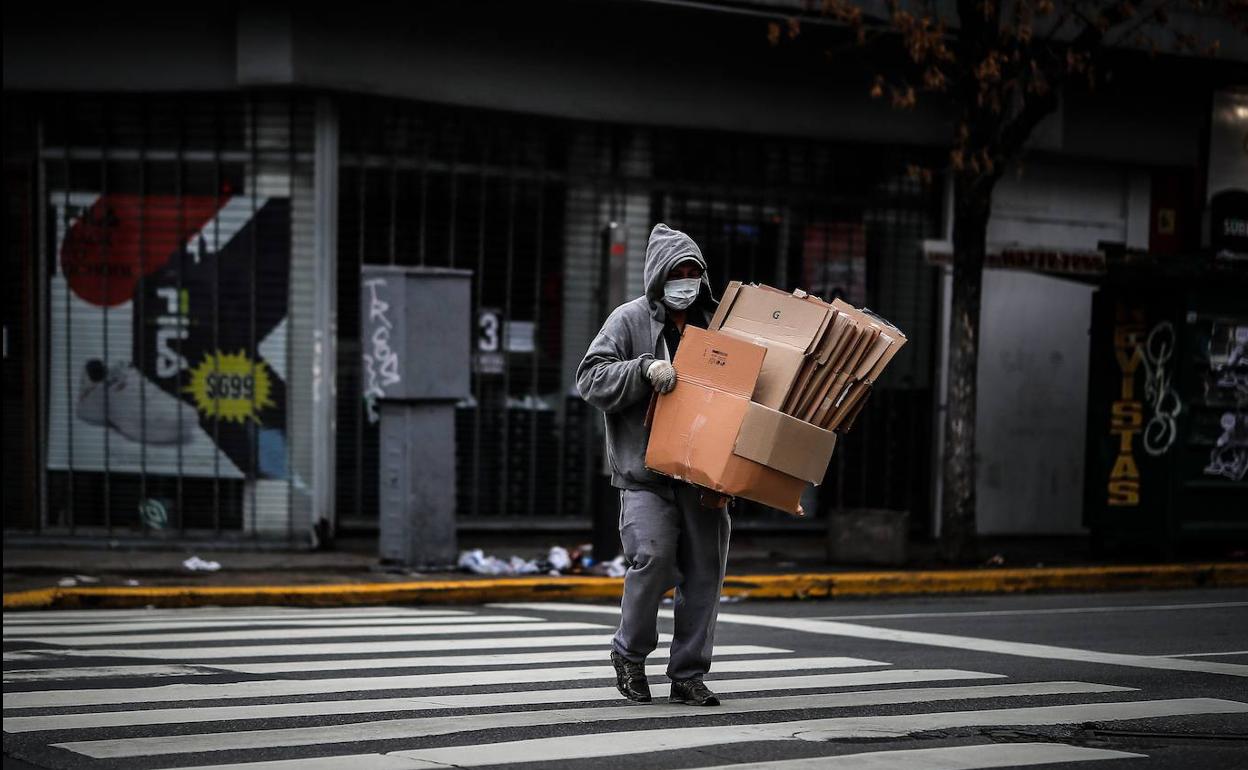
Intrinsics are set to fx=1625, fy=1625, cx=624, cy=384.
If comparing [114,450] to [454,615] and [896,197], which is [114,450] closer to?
[454,615]

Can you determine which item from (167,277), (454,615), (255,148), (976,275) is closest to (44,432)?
(167,277)

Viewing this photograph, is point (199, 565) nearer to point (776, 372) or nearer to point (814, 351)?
point (776, 372)

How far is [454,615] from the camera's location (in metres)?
11.4

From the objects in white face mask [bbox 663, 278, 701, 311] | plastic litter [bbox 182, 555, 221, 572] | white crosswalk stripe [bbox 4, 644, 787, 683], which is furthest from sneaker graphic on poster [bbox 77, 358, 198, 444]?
white face mask [bbox 663, 278, 701, 311]

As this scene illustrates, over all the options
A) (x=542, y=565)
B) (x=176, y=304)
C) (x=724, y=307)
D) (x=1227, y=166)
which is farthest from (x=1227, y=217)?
(x=724, y=307)

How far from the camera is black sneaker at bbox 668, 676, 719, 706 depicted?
266 inches

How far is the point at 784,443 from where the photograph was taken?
655 centimetres

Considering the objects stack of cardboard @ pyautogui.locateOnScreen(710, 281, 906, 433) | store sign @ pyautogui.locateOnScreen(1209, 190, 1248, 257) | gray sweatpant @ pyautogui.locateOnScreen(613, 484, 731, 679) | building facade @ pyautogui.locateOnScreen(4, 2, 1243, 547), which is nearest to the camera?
stack of cardboard @ pyautogui.locateOnScreen(710, 281, 906, 433)

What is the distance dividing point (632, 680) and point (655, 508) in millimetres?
734

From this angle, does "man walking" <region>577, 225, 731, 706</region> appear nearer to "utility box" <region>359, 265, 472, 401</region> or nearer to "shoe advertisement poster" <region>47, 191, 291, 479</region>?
"utility box" <region>359, 265, 472, 401</region>

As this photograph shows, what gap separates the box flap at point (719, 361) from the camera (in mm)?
6508

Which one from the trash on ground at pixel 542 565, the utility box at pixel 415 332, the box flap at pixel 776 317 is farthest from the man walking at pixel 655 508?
the trash on ground at pixel 542 565

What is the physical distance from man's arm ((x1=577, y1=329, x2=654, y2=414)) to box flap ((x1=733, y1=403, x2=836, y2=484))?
49 cm

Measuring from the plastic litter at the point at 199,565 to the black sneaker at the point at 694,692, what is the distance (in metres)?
7.69
